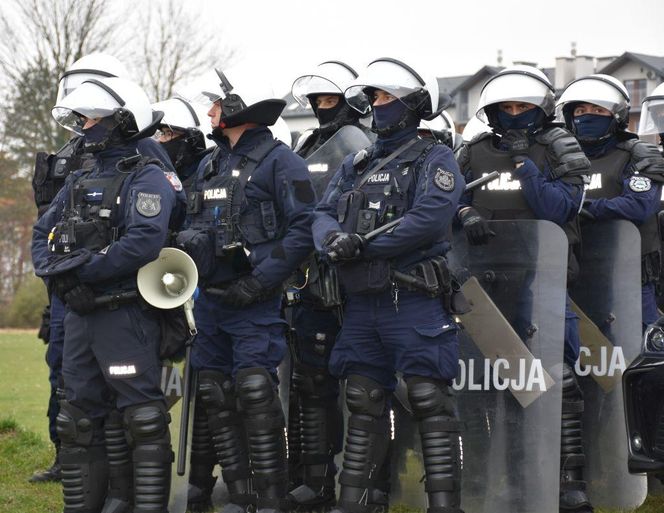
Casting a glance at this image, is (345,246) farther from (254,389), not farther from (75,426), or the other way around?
(75,426)

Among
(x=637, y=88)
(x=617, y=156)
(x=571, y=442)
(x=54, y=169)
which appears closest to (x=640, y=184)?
(x=617, y=156)

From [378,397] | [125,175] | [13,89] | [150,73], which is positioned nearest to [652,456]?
[378,397]

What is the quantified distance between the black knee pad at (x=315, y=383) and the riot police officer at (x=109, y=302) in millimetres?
1042

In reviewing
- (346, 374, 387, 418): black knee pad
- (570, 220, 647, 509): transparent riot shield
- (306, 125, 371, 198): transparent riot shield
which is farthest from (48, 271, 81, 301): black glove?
(570, 220, 647, 509): transparent riot shield

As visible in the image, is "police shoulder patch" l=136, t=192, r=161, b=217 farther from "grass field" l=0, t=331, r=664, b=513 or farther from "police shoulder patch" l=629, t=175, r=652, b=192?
"police shoulder patch" l=629, t=175, r=652, b=192

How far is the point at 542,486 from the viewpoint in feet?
21.3

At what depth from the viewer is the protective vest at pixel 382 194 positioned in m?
6.39

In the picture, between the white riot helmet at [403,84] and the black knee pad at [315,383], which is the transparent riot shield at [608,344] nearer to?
the white riot helmet at [403,84]

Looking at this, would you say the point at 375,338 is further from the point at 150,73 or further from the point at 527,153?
the point at 150,73

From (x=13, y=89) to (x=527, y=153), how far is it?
84.4 feet

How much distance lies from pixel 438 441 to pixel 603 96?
259cm

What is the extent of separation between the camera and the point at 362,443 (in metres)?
6.31

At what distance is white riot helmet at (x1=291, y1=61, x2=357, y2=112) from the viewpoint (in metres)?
7.96

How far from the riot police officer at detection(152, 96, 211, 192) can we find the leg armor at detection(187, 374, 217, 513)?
1.64 metres
